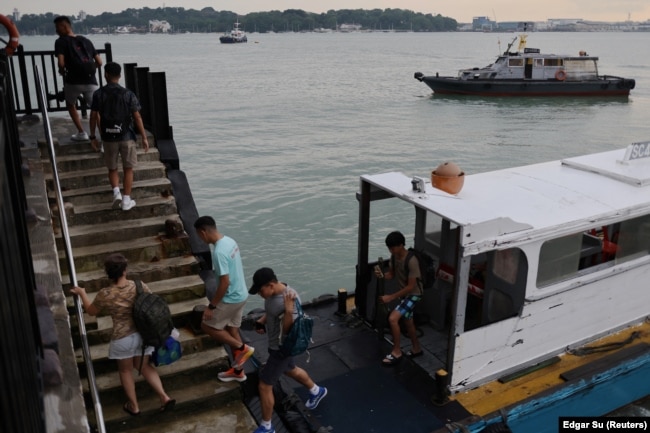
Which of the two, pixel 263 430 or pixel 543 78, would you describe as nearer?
pixel 263 430

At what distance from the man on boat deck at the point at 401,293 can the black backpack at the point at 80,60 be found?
16.5 ft

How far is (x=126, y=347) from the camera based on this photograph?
17.8ft

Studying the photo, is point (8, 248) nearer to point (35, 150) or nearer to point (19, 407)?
point (19, 407)

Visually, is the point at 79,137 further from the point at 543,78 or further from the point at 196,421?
the point at 543,78

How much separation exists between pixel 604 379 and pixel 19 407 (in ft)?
20.7

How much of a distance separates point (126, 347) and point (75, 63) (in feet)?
16.0

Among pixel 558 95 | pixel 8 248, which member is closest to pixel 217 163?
pixel 8 248

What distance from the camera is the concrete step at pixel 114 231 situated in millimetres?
7137

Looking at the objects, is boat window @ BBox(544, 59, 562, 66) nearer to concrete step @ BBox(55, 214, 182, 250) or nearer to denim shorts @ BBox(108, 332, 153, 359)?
concrete step @ BBox(55, 214, 182, 250)

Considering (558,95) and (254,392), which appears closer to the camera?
(254,392)

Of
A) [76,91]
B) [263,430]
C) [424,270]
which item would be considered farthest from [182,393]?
[76,91]

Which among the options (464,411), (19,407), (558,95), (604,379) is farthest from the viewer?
(558,95)

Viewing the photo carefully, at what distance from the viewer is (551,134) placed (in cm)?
3353

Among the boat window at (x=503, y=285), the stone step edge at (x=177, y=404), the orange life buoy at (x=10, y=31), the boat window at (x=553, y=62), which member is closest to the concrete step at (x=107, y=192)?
the orange life buoy at (x=10, y=31)
